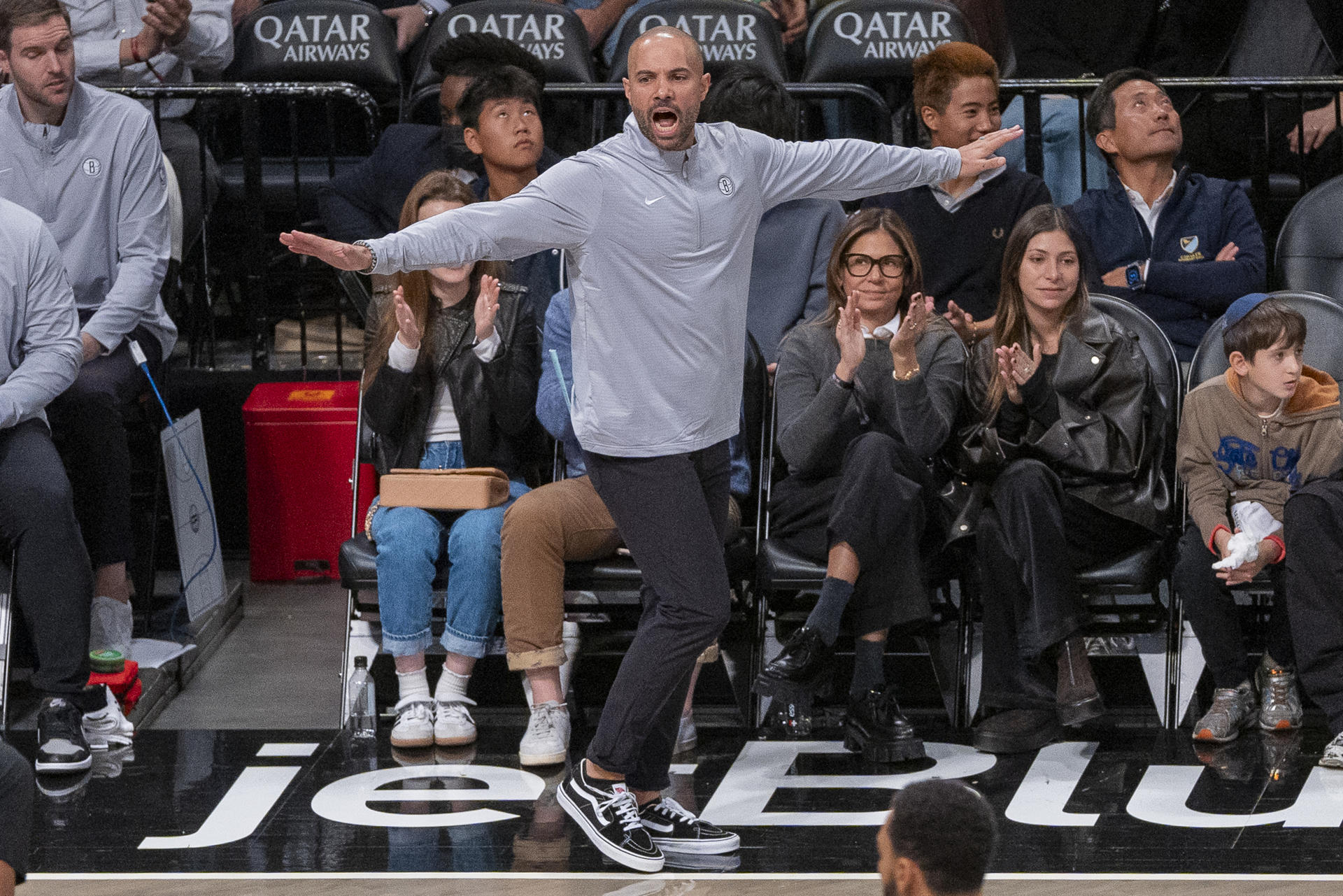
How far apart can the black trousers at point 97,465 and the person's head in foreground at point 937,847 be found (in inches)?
141

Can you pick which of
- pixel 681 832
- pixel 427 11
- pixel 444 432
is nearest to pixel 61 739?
pixel 444 432

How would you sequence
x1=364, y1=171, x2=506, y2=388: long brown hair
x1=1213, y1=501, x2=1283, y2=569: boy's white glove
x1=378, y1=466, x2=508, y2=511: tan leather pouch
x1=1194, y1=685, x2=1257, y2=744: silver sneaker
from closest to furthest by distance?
x1=1213, y1=501, x2=1283, y2=569: boy's white glove, x1=1194, y1=685, x2=1257, y2=744: silver sneaker, x1=378, y1=466, x2=508, y2=511: tan leather pouch, x1=364, y1=171, x2=506, y2=388: long brown hair

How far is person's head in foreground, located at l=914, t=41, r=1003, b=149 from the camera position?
571cm

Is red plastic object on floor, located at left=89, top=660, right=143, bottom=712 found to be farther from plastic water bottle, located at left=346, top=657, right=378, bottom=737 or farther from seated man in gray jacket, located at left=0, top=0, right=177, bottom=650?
plastic water bottle, located at left=346, top=657, right=378, bottom=737

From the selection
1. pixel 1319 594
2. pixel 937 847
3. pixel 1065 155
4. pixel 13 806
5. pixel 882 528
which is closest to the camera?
pixel 937 847

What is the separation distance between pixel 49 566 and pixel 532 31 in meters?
3.49

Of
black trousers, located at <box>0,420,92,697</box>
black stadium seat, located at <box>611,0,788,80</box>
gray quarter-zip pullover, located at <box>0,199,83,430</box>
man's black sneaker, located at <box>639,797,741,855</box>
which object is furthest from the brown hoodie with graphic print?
gray quarter-zip pullover, located at <box>0,199,83,430</box>

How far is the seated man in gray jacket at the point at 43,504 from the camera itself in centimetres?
475

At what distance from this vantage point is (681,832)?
4082 millimetres

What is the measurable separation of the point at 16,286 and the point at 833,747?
104 inches

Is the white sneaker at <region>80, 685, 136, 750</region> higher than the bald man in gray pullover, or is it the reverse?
the bald man in gray pullover

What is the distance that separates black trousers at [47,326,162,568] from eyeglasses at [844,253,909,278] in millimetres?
2228

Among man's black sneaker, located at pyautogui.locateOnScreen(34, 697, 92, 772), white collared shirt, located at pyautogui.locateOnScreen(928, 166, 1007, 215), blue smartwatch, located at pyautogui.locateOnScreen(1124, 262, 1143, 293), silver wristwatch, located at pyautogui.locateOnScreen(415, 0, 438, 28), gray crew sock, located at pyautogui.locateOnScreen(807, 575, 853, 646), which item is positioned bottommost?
man's black sneaker, located at pyautogui.locateOnScreen(34, 697, 92, 772)

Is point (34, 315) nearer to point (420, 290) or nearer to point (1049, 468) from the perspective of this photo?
point (420, 290)
